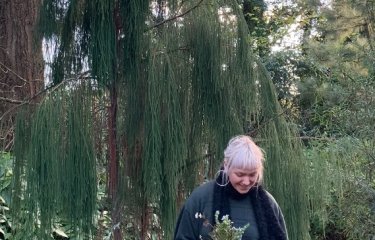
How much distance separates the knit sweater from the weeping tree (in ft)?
1.09

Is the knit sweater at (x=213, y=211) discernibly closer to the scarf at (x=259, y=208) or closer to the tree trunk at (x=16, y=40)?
the scarf at (x=259, y=208)

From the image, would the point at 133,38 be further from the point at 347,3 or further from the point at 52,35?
the point at 347,3

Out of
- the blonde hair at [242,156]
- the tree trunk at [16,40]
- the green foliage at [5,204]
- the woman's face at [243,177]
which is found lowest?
Answer: the green foliage at [5,204]

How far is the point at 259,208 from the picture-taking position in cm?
212

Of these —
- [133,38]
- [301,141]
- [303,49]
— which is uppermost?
[303,49]

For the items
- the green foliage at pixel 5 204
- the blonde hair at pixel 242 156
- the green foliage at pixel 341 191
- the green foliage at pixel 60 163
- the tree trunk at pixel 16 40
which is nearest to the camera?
the blonde hair at pixel 242 156

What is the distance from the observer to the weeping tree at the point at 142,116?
233 centimetres

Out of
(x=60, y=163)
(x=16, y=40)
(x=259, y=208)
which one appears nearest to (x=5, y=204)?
(x=16, y=40)

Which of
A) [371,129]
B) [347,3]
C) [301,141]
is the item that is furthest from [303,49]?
[301,141]

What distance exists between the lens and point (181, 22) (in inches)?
103

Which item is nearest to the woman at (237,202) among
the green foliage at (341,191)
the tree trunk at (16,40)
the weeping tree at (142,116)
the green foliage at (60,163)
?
the weeping tree at (142,116)

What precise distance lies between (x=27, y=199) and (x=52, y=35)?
2.26 feet

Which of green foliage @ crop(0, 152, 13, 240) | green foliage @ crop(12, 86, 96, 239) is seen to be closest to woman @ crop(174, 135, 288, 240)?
green foliage @ crop(12, 86, 96, 239)

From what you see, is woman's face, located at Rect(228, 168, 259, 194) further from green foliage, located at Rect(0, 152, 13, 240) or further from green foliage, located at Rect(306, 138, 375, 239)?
green foliage, located at Rect(0, 152, 13, 240)
